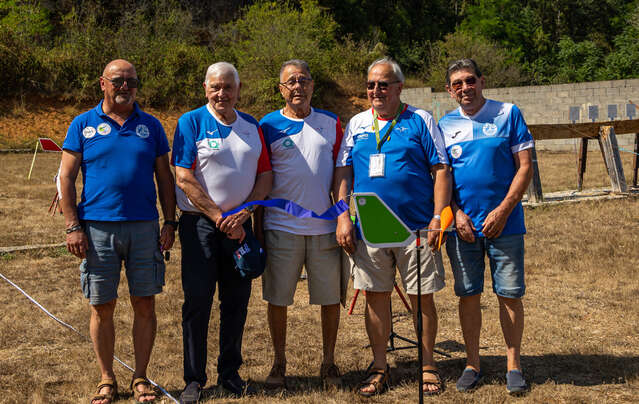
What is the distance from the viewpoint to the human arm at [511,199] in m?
3.71

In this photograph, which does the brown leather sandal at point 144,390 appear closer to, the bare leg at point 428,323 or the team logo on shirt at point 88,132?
the team logo on shirt at point 88,132

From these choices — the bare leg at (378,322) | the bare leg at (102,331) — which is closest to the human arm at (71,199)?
the bare leg at (102,331)

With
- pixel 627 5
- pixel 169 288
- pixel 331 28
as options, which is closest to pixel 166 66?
pixel 331 28

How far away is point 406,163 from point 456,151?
355 millimetres

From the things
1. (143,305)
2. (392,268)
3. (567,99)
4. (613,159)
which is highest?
(567,99)

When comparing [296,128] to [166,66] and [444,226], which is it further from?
[166,66]

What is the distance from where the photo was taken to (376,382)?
3.91 metres

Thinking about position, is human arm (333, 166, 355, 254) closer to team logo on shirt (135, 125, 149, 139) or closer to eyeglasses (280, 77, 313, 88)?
eyeglasses (280, 77, 313, 88)

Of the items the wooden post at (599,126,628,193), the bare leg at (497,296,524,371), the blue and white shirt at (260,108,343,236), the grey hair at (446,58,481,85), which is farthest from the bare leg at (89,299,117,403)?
the wooden post at (599,126,628,193)

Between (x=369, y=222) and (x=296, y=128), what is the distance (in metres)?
1.00

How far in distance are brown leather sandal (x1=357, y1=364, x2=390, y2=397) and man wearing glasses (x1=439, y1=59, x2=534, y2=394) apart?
46cm

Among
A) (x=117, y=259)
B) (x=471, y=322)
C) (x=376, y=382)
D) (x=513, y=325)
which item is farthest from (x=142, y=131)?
(x=513, y=325)

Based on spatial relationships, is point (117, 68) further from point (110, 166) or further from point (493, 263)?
point (493, 263)

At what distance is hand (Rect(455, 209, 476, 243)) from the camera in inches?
149
